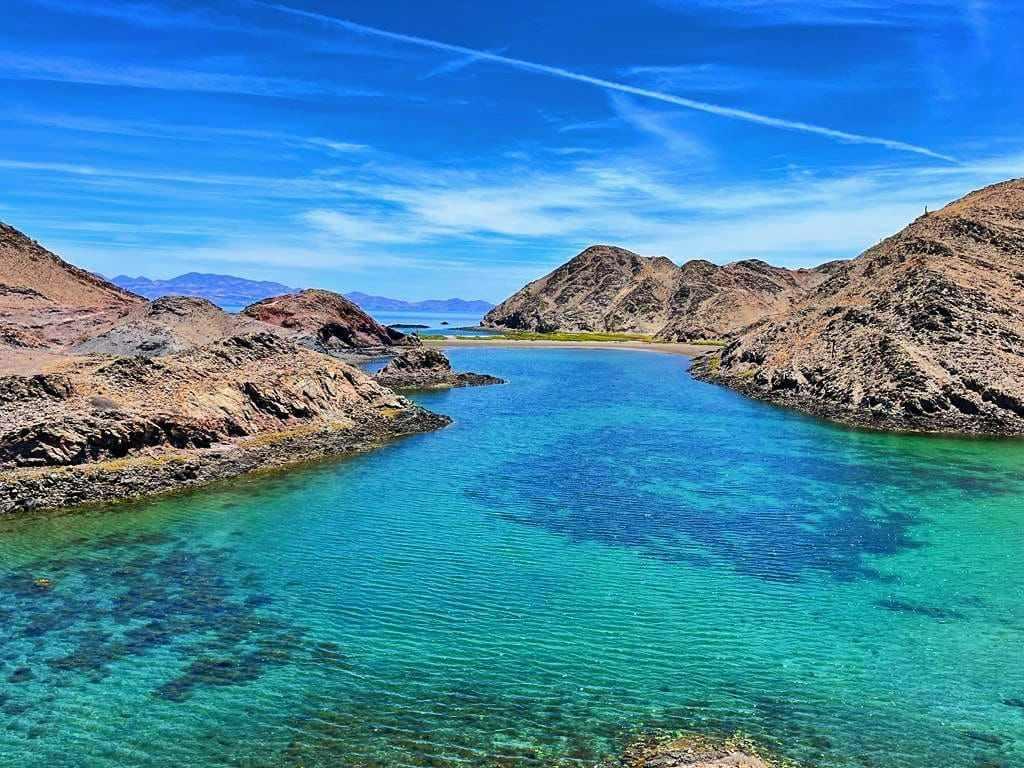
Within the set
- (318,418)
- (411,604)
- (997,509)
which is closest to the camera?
(411,604)

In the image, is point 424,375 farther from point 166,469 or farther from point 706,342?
point 706,342

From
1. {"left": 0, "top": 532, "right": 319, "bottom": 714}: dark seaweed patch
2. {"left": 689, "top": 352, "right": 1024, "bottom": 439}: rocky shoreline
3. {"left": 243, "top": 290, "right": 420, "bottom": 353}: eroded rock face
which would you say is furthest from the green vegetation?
{"left": 0, "top": 532, "right": 319, "bottom": 714}: dark seaweed patch

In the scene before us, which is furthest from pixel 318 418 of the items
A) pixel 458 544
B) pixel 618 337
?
pixel 618 337

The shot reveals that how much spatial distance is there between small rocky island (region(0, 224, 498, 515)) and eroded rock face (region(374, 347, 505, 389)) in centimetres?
2120

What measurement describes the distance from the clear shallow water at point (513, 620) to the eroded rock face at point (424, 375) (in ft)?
128

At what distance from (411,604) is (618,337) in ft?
506

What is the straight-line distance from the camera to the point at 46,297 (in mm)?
76312

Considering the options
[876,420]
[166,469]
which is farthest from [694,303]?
[166,469]

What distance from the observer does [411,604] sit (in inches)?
790

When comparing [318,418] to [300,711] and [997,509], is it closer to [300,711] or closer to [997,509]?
[300,711]

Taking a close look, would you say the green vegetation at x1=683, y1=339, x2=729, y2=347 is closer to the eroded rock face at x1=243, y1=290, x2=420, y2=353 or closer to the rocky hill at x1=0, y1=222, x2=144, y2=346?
the eroded rock face at x1=243, y1=290, x2=420, y2=353

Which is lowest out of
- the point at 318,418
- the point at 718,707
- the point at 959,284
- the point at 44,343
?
the point at 718,707

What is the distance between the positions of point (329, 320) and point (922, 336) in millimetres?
88615

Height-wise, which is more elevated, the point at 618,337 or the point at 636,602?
the point at 618,337
